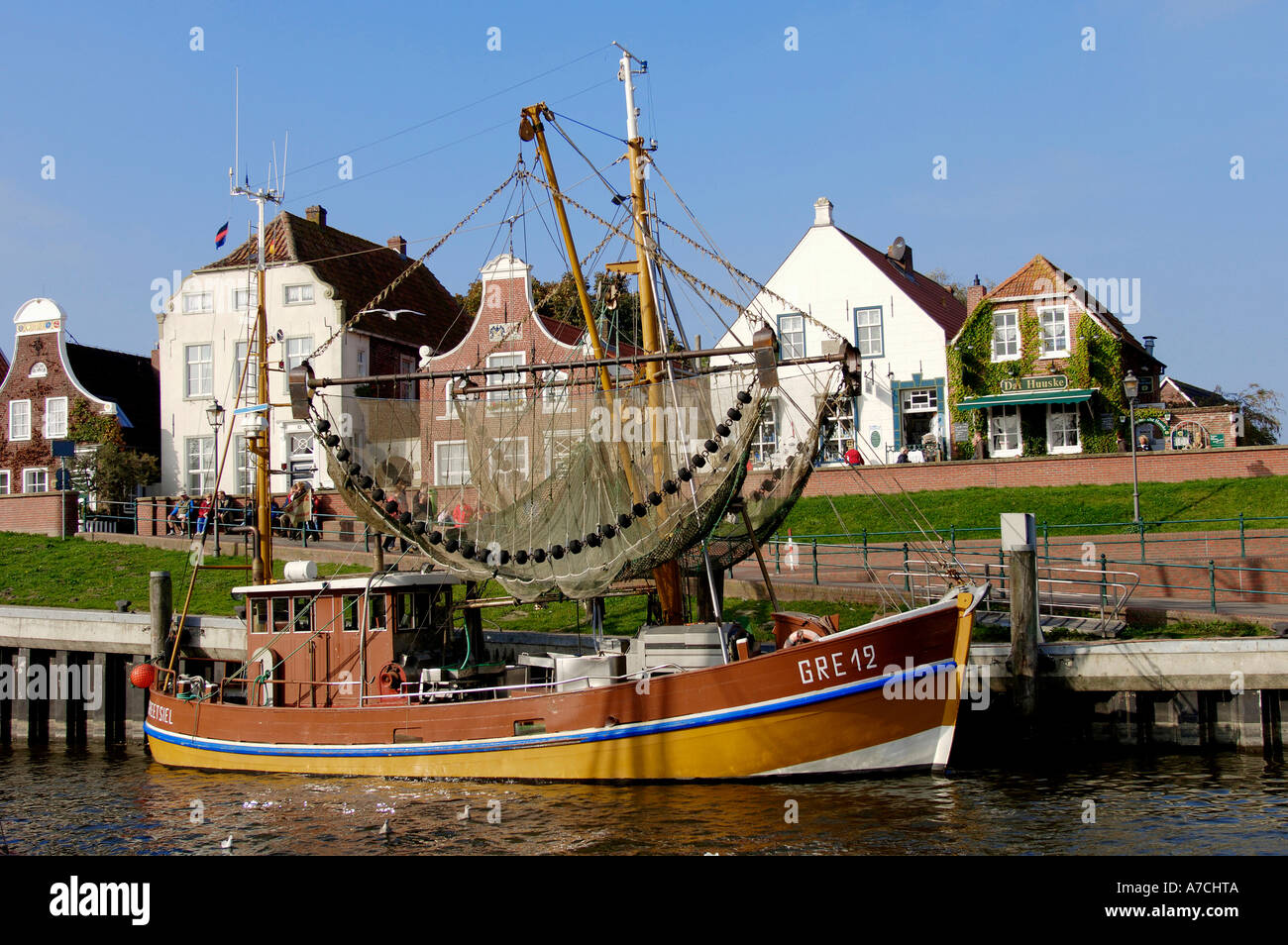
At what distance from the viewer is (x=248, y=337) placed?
41.1 m

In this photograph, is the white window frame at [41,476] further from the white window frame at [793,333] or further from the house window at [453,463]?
the house window at [453,463]

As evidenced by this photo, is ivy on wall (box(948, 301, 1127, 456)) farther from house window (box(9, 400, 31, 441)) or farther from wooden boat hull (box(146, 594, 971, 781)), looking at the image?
house window (box(9, 400, 31, 441))

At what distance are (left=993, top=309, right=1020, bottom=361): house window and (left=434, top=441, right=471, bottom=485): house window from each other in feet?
80.8

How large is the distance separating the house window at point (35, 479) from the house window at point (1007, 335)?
35815 mm

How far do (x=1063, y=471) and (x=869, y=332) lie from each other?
34.0 feet

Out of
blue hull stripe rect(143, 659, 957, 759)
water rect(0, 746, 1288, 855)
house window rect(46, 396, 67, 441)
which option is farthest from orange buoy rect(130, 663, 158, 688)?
house window rect(46, 396, 67, 441)

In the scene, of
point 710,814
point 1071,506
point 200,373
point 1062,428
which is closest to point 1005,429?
point 1062,428

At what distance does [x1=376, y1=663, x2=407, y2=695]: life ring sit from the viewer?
18188 millimetres

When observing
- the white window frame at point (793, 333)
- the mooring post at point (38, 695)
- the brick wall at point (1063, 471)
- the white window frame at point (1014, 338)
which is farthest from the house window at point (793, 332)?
the mooring post at point (38, 695)

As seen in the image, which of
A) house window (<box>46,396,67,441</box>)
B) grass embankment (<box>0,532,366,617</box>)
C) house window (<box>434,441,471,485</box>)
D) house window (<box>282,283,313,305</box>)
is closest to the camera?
house window (<box>434,441,471,485</box>)

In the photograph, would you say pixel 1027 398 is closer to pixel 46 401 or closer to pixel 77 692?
pixel 77 692

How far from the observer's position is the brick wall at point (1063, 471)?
3077cm
